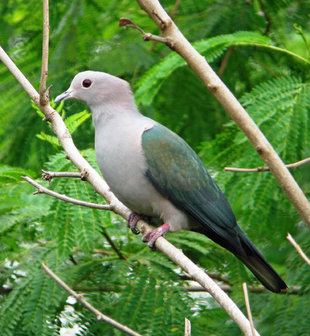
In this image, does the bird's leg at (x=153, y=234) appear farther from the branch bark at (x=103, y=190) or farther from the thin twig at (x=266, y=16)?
the thin twig at (x=266, y=16)

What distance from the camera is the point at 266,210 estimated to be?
3764 millimetres

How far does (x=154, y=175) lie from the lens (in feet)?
11.3

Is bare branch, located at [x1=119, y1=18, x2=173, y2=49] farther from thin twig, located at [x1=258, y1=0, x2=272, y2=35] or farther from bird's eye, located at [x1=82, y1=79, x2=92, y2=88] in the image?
thin twig, located at [x1=258, y1=0, x2=272, y2=35]

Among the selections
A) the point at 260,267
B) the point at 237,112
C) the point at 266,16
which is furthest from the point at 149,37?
the point at 266,16

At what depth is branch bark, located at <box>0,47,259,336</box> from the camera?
217cm

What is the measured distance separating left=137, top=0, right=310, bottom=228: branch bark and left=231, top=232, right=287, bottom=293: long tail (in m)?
1.47

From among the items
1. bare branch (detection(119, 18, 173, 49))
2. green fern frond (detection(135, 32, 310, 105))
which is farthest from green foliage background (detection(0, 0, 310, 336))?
bare branch (detection(119, 18, 173, 49))

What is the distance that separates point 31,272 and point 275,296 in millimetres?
1654

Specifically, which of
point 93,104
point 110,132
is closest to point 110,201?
point 110,132

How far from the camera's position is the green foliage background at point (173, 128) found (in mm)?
3625

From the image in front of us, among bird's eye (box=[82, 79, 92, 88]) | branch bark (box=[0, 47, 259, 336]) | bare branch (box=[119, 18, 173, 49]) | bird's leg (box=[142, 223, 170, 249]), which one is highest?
bare branch (box=[119, 18, 173, 49])

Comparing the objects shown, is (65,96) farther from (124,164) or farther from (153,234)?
(153,234)

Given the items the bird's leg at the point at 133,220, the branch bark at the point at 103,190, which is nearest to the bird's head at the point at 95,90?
the branch bark at the point at 103,190

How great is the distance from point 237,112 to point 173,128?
292 centimetres
